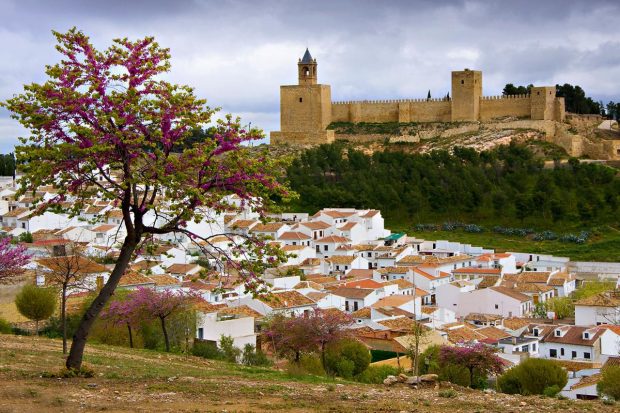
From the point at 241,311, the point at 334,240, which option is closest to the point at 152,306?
the point at 241,311

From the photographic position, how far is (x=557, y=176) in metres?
46.0

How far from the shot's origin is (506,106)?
58.4 metres

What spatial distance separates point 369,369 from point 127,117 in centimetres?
1076

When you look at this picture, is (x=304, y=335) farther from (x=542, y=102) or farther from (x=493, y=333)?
(x=542, y=102)

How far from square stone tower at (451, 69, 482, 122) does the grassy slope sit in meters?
49.5

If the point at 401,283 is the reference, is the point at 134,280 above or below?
above

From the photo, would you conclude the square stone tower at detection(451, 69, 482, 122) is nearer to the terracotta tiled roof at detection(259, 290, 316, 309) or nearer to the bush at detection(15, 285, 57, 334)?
the terracotta tiled roof at detection(259, 290, 316, 309)

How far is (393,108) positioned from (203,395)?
55.8 meters

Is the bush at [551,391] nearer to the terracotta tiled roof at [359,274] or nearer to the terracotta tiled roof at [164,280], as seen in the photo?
the terracotta tiled roof at [164,280]

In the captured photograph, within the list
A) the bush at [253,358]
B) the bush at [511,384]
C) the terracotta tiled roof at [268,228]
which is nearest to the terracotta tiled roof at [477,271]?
the terracotta tiled roof at [268,228]

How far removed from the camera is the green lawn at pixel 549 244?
124ft

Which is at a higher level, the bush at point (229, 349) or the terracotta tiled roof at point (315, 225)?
the terracotta tiled roof at point (315, 225)

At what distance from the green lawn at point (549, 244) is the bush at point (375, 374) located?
21173 millimetres

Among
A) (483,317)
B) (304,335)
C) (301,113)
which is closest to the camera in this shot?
(304,335)
